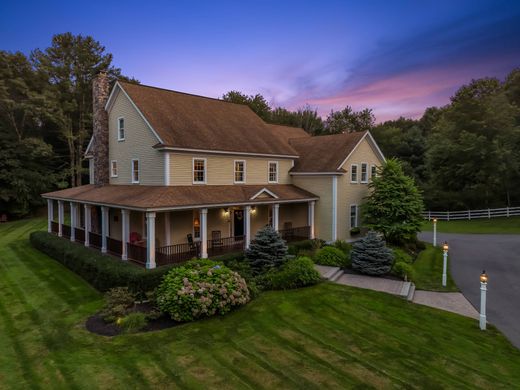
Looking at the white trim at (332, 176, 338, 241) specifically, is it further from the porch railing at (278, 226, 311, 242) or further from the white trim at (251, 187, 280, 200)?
the white trim at (251, 187, 280, 200)

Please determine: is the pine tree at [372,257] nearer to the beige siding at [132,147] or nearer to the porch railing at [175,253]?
the porch railing at [175,253]

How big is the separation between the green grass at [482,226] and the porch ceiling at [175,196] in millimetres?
17100

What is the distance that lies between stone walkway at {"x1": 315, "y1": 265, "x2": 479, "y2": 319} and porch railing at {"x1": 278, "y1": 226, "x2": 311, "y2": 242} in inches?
158

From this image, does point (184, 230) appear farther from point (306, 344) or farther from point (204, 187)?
point (306, 344)

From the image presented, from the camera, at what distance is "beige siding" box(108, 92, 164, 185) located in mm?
16406

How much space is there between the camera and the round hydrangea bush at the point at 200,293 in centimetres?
975

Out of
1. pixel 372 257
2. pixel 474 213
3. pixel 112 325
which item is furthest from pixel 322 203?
pixel 474 213

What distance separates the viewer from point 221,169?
59.8 ft

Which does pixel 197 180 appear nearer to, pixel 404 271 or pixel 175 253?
pixel 175 253

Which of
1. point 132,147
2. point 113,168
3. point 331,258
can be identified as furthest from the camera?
point 113,168

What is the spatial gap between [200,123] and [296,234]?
30.6ft

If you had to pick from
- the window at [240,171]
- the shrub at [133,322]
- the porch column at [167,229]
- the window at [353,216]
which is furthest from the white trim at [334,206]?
the shrub at [133,322]

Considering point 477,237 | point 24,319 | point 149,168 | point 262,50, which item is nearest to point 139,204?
point 149,168

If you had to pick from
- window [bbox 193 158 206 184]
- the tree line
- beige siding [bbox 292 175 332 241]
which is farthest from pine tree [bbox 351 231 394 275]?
the tree line
